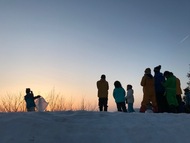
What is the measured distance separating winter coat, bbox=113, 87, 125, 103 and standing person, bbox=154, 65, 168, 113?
5.29 feet

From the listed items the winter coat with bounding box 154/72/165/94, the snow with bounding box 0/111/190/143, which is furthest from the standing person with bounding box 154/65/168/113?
the snow with bounding box 0/111/190/143

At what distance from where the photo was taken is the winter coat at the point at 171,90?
501 inches

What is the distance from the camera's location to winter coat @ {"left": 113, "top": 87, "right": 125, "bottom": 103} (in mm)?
14165

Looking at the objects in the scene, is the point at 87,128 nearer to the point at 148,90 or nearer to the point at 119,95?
the point at 148,90

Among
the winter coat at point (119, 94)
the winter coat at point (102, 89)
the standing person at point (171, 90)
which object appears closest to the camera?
the standing person at point (171, 90)

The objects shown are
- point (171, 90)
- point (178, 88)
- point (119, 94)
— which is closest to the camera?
point (171, 90)

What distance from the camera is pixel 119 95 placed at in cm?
1419

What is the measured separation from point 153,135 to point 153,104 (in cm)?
526

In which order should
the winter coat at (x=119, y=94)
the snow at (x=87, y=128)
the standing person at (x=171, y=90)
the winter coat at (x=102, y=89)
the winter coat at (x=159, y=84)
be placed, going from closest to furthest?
the snow at (x=87, y=128), the standing person at (x=171, y=90), the winter coat at (x=159, y=84), the winter coat at (x=119, y=94), the winter coat at (x=102, y=89)

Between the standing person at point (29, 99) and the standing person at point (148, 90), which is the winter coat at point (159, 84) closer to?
the standing person at point (148, 90)

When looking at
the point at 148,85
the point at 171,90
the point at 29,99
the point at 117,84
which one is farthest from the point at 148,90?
the point at 29,99

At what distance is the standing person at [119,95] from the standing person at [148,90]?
1.33 metres

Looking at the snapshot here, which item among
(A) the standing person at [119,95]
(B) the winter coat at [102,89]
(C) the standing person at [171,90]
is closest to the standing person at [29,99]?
(B) the winter coat at [102,89]

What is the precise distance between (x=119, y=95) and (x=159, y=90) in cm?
184
